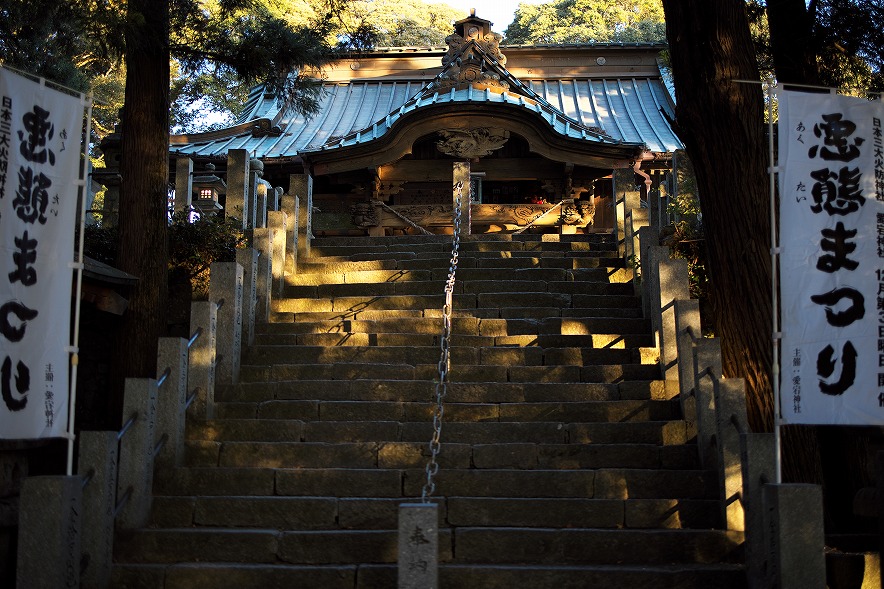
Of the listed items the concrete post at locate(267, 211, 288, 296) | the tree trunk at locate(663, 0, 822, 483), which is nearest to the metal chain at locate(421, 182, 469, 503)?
the concrete post at locate(267, 211, 288, 296)

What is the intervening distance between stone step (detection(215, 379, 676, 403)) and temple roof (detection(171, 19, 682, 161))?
27.5ft

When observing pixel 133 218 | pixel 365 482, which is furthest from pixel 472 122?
pixel 365 482

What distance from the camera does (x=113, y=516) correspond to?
22.5 feet

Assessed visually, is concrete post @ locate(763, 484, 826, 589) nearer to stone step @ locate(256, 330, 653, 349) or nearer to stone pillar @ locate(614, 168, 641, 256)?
stone step @ locate(256, 330, 653, 349)

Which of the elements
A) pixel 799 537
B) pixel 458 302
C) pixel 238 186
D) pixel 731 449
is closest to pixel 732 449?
pixel 731 449

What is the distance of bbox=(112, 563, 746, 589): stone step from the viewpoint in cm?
652

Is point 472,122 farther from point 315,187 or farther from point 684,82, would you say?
point 684,82

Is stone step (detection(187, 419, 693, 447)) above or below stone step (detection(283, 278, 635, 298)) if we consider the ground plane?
below

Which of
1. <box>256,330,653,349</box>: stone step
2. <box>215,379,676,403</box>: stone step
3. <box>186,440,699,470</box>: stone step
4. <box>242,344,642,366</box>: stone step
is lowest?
<box>186,440,699,470</box>: stone step

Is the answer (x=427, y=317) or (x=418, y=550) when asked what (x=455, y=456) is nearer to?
(x=418, y=550)

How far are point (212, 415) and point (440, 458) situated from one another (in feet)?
7.48

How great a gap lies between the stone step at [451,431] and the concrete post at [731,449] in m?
1.00

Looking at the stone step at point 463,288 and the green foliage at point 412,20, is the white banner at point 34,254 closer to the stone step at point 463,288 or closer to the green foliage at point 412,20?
the stone step at point 463,288

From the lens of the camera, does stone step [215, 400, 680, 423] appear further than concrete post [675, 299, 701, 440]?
Yes
